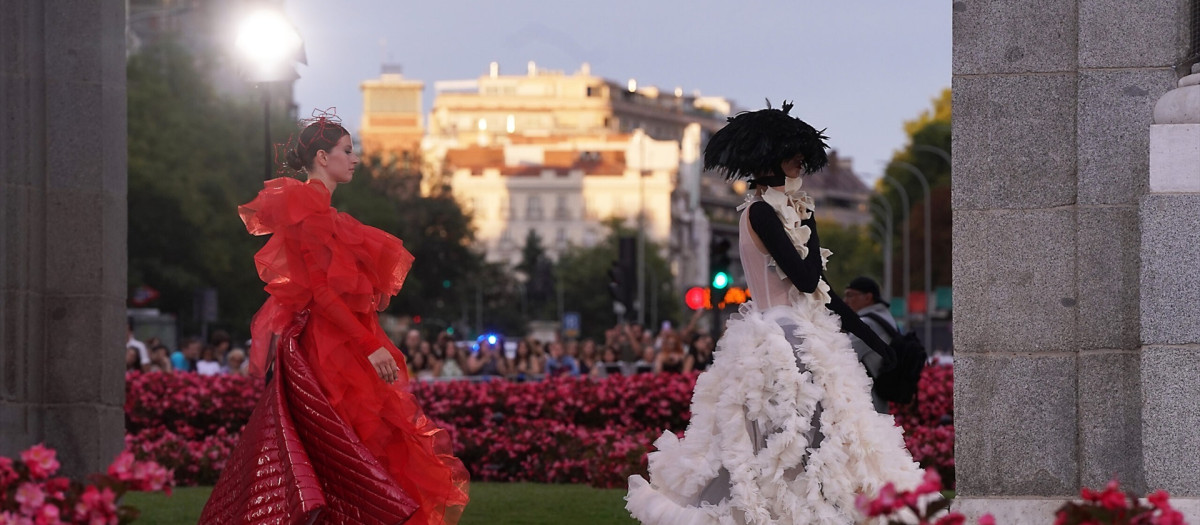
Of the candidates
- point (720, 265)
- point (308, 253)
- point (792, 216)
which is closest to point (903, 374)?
point (792, 216)

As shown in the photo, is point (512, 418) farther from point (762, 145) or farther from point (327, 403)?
point (762, 145)

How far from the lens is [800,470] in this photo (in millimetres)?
7887

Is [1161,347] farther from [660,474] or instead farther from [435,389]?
[435,389]

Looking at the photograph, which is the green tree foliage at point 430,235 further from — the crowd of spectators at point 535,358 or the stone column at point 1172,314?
the stone column at point 1172,314

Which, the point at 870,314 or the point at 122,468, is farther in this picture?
the point at 870,314

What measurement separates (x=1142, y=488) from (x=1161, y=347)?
29.6 inches

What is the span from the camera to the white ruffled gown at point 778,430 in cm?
779

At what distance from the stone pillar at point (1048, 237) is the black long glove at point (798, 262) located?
105cm

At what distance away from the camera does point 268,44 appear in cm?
2011

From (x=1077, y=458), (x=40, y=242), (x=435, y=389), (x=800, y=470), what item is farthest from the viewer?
(x=435, y=389)

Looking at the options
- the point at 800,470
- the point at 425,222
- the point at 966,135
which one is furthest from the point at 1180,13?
the point at 425,222

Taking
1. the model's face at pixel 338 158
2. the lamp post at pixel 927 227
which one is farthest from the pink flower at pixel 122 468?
the lamp post at pixel 927 227

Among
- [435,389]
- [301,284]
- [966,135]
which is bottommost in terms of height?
[435,389]

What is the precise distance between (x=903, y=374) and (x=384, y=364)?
3904 millimetres
